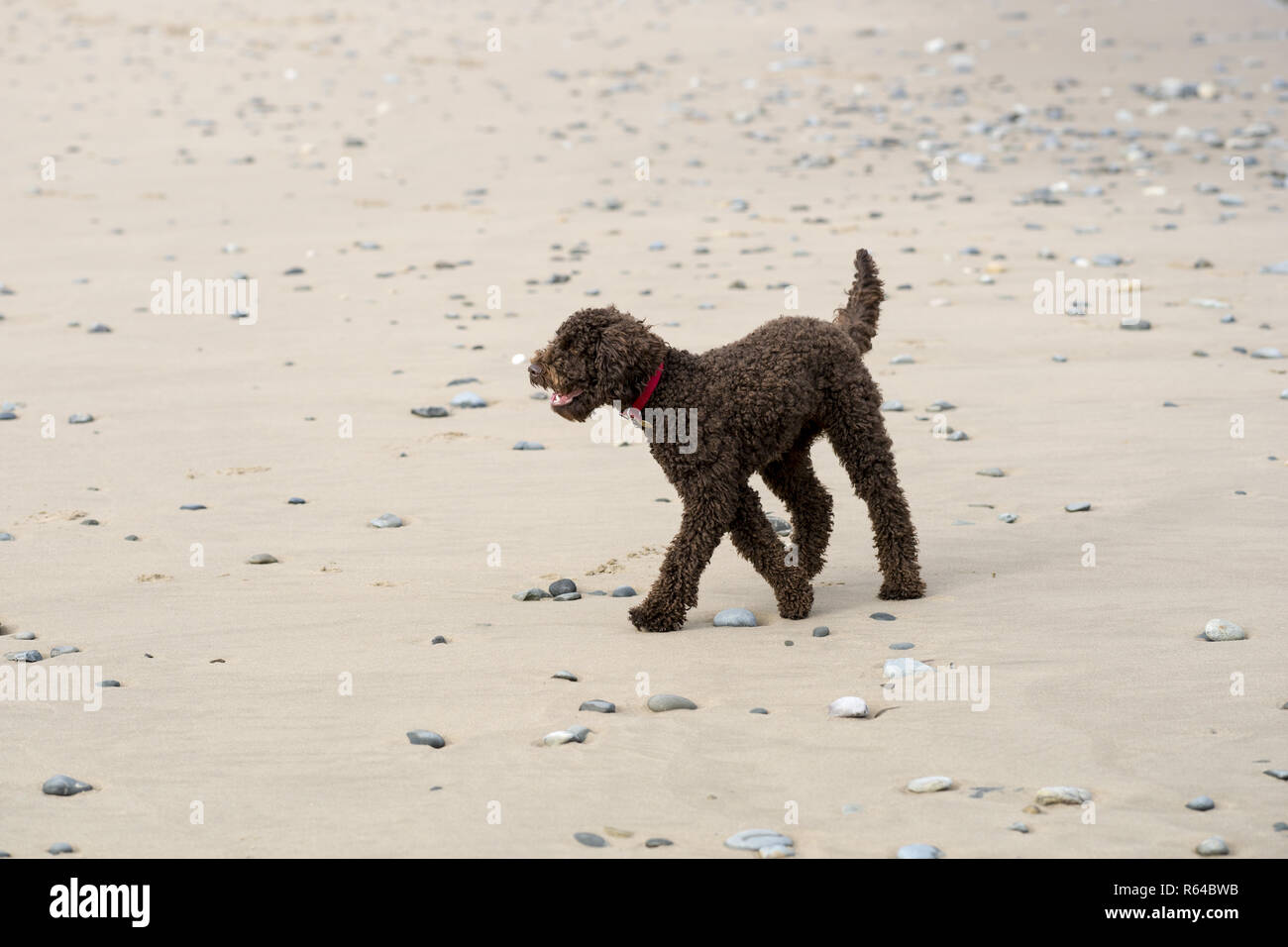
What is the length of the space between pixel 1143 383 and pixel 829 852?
7303 mm

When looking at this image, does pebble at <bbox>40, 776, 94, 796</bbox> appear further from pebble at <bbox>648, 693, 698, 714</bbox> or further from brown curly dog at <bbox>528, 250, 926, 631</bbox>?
brown curly dog at <bbox>528, 250, 926, 631</bbox>

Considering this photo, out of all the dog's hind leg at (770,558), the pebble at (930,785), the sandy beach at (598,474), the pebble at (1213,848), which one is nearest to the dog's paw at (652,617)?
the sandy beach at (598,474)

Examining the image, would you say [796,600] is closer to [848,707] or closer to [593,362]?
[848,707]

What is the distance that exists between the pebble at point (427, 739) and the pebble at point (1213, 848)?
8.61ft

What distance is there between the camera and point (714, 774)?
5.05 m

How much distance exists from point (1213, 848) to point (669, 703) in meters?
2.09

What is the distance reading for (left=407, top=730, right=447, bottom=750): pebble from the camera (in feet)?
17.7

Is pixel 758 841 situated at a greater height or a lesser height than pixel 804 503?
lesser

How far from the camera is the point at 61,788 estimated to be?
16.5ft

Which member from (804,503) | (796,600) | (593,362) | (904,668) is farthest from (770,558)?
(593,362)

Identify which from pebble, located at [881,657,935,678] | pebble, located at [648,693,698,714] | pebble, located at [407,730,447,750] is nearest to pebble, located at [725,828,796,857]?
pebble, located at [648,693,698,714]

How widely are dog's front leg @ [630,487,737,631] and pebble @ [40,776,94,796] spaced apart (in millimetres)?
2550

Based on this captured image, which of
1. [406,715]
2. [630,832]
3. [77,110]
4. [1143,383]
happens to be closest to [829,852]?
[630,832]

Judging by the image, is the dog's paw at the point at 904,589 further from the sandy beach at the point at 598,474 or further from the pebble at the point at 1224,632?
the pebble at the point at 1224,632
